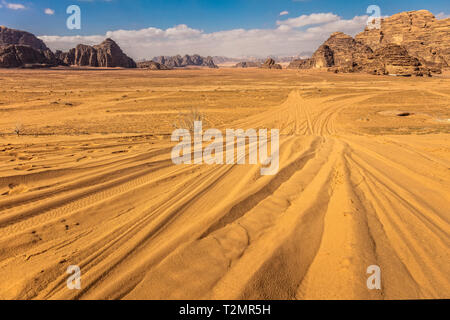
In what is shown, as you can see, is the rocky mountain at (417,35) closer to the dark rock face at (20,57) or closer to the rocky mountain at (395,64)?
the rocky mountain at (395,64)

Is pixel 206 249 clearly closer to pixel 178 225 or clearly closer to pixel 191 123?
pixel 178 225

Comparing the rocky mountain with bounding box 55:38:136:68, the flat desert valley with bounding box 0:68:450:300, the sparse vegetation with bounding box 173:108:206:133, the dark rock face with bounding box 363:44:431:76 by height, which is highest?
the rocky mountain with bounding box 55:38:136:68

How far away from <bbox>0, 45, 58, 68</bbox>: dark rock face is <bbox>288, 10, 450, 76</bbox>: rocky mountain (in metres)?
85.5

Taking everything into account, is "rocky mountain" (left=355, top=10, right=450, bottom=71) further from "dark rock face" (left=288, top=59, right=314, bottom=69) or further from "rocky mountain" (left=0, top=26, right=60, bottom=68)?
"rocky mountain" (left=0, top=26, right=60, bottom=68)

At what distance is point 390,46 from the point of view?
56875mm

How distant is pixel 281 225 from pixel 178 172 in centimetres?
213

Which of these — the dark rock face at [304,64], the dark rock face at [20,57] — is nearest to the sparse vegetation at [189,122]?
the dark rock face at [20,57]

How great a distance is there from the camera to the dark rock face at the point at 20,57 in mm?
70250

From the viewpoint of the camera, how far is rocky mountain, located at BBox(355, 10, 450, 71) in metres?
77.5

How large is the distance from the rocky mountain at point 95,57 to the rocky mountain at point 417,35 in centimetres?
9604

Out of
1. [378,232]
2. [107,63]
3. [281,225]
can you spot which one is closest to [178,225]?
[281,225]

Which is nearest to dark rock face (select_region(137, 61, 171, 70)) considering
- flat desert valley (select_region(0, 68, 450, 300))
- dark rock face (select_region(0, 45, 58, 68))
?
dark rock face (select_region(0, 45, 58, 68))

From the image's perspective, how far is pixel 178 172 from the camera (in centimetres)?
406

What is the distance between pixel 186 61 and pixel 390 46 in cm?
12822
